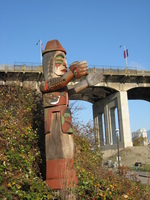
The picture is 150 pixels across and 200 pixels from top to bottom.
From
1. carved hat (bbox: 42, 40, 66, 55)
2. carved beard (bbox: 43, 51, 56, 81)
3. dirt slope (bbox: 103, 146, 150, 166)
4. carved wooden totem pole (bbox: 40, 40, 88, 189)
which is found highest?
carved hat (bbox: 42, 40, 66, 55)

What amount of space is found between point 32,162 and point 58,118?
1.91 metres

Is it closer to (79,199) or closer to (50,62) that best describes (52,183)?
(79,199)

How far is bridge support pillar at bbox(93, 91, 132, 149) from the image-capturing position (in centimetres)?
3550

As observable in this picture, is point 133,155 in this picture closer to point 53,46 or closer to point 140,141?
point 53,46

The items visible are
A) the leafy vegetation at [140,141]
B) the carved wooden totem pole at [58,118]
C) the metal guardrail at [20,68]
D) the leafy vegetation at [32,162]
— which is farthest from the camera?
the leafy vegetation at [140,141]

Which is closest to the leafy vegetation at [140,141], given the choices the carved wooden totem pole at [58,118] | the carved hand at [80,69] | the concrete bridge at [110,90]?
the concrete bridge at [110,90]

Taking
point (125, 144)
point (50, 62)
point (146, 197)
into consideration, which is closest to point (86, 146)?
point (146, 197)

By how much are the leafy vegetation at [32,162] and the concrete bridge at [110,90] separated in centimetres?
1724

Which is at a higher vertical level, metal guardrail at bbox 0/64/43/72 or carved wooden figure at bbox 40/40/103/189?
metal guardrail at bbox 0/64/43/72

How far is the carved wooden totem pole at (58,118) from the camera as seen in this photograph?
7.36 meters

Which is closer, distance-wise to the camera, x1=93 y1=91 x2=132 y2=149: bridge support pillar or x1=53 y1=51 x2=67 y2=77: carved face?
x1=53 y1=51 x2=67 y2=77: carved face

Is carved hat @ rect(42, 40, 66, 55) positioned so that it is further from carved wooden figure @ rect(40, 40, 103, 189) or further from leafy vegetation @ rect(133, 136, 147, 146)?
leafy vegetation @ rect(133, 136, 147, 146)

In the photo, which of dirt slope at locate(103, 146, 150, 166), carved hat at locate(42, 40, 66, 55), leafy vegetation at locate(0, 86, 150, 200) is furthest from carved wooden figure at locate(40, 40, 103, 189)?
dirt slope at locate(103, 146, 150, 166)

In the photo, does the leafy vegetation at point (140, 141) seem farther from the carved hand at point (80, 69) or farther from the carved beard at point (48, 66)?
the carved hand at point (80, 69)
